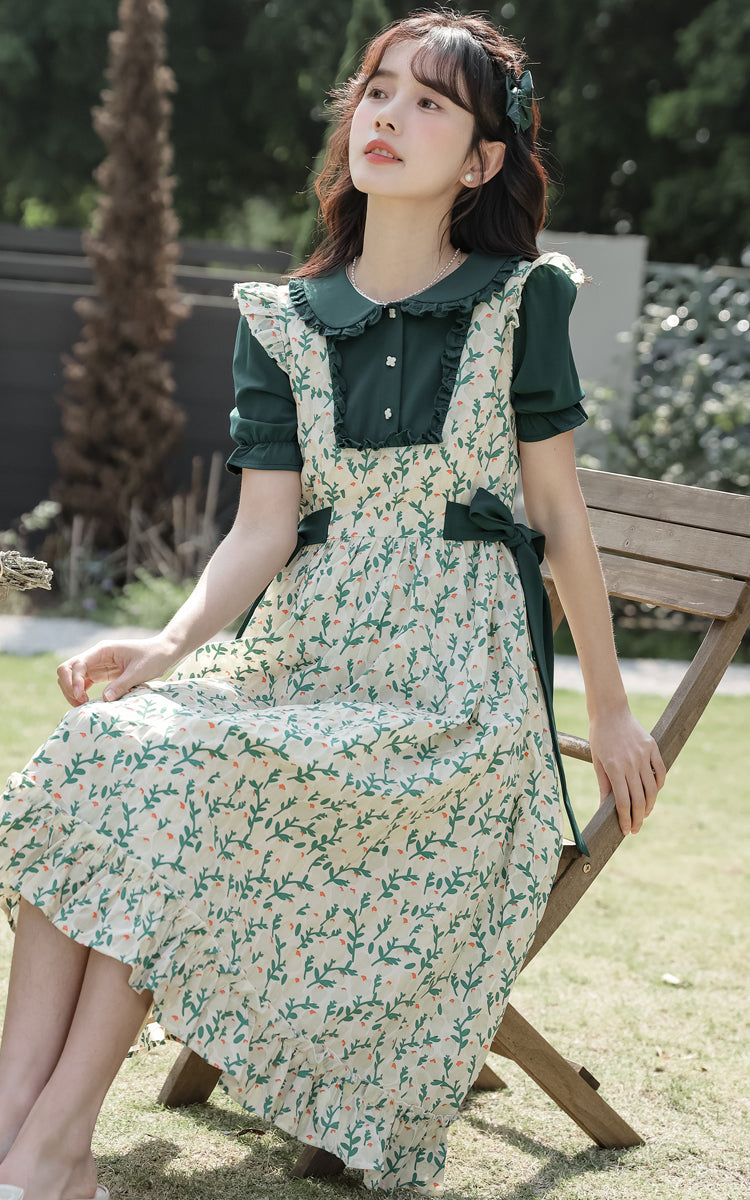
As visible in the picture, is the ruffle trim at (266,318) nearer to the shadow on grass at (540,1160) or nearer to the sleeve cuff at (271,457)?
the sleeve cuff at (271,457)

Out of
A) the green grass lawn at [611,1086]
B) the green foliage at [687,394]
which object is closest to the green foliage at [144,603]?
the green foliage at [687,394]

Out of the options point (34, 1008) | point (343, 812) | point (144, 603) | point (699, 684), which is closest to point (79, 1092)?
point (34, 1008)

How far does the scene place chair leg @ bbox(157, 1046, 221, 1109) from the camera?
2051mm

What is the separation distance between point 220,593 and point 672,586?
760 mm

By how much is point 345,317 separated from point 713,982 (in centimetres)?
167

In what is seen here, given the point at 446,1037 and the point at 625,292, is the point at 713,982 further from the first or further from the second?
the point at 625,292

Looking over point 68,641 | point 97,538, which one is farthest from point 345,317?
point 97,538

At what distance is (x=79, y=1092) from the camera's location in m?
1.49

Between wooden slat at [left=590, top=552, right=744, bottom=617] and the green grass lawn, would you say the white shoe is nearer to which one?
the green grass lawn

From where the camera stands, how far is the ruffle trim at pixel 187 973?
1.53m

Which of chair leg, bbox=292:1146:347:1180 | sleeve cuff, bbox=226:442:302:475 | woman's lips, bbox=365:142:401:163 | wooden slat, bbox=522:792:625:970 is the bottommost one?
chair leg, bbox=292:1146:347:1180

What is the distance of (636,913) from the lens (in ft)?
10.6

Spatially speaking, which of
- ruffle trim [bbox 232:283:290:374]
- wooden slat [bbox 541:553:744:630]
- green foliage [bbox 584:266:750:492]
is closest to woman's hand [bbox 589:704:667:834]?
wooden slat [bbox 541:553:744:630]

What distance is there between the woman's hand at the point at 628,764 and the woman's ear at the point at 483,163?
86cm
